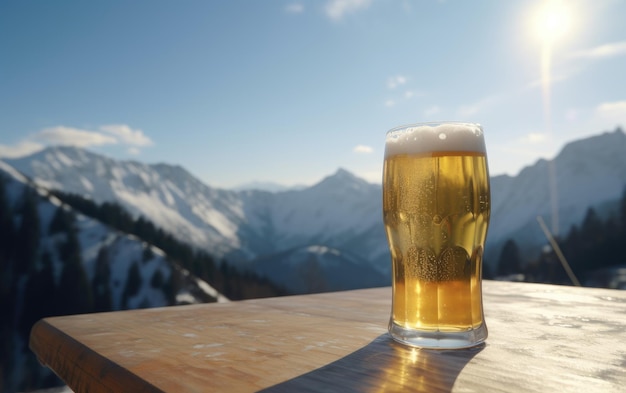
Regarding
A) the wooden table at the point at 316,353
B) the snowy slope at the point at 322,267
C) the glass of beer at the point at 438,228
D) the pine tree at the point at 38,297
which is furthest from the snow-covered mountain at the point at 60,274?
the snowy slope at the point at 322,267

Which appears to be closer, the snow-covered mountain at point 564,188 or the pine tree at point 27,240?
the pine tree at point 27,240

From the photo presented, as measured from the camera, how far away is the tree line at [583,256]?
5169 centimetres

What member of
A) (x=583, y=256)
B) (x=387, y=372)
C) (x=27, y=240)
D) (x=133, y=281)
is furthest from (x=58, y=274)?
(x=387, y=372)

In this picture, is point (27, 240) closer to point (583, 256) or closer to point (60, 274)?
point (60, 274)

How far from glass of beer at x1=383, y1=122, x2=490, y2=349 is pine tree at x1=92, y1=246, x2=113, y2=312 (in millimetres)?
59118

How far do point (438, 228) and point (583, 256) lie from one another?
60154 mm

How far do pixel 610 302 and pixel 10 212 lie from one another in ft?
251

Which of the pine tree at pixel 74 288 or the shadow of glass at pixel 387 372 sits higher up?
the shadow of glass at pixel 387 372

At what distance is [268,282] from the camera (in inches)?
2547

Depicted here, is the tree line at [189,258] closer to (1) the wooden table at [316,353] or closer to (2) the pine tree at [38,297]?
(2) the pine tree at [38,297]

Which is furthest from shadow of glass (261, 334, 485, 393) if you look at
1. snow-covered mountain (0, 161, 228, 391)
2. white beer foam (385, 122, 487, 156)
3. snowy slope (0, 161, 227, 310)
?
snowy slope (0, 161, 227, 310)

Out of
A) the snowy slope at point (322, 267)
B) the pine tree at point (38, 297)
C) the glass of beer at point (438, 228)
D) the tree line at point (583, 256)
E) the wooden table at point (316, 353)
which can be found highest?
the glass of beer at point (438, 228)

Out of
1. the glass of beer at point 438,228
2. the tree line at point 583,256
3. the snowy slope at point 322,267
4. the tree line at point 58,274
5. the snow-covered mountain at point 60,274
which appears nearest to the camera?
the glass of beer at point 438,228

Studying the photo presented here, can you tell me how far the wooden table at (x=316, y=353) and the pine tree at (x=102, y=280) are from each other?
58790mm
